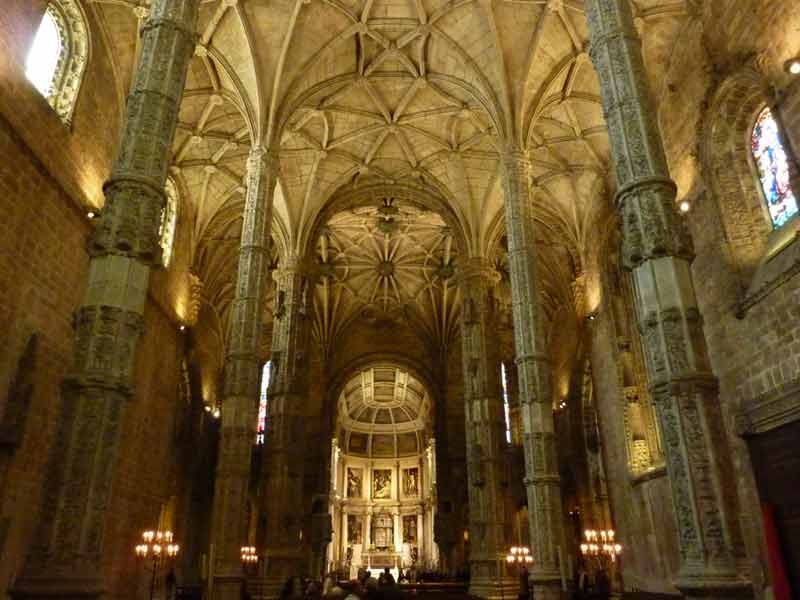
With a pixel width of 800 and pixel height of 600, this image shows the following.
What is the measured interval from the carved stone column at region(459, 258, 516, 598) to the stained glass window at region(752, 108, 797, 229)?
1132cm

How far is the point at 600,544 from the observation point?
27.0 meters

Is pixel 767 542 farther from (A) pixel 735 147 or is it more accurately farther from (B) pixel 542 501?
(A) pixel 735 147

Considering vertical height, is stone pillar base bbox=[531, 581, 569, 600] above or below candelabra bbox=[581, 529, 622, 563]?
below

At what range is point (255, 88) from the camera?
18.3 meters

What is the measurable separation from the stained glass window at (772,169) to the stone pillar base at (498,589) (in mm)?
12981

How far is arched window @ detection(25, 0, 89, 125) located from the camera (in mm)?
14445

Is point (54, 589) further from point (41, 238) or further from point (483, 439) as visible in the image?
point (483, 439)

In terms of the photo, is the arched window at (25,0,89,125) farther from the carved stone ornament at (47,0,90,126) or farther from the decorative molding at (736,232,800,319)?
the decorative molding at (736,232,800,319)

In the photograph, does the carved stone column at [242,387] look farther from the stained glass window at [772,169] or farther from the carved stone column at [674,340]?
the stained glass window at [772,169]

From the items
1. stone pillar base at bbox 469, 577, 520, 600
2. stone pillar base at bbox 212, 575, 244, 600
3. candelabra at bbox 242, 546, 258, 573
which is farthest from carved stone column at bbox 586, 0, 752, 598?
candelabra at bbox 242, 546, 258, 573

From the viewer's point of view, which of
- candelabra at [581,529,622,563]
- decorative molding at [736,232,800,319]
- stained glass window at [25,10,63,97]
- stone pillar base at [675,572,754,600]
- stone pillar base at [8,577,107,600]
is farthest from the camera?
candelabra at [581,529,622,563]

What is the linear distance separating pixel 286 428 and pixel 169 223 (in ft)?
29.2

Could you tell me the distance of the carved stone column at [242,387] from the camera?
44.1 feet

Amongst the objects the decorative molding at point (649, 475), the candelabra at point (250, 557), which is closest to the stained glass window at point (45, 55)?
the candelabra at point (250, 557)
